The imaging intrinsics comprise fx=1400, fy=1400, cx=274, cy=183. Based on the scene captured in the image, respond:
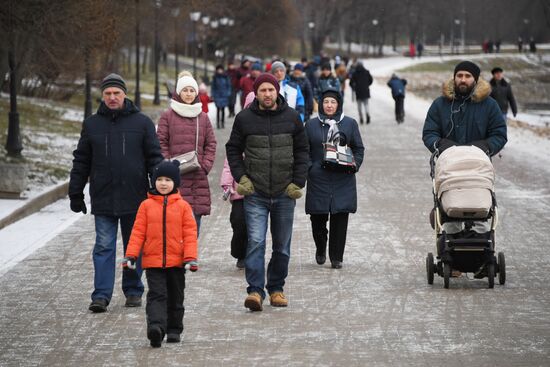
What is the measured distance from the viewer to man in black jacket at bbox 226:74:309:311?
34.8ft

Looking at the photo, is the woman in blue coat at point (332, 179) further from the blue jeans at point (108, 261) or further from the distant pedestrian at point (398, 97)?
the distant pedestrian at point (398, 97)

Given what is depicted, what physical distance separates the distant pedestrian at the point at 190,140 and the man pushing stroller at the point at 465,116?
6.38 ft

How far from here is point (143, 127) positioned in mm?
10945

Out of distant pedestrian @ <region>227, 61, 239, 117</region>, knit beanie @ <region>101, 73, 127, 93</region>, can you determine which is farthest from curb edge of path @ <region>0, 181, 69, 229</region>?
distant pedestrian @ <region>227, 61, 239, 117</region>

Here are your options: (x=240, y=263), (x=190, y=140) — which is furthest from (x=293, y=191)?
(x=240, y=263)

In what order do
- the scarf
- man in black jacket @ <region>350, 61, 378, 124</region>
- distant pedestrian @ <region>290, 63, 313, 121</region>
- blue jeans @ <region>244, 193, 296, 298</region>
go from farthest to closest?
man in black jacket @ <region>350, 61, 378, 124</region>
distant pedestrian @ <region>290, 63, 313, 121</region>
the scarf
blue jeans @ <region>244, 193, 296, 298</region>

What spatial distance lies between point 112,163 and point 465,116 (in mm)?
3208

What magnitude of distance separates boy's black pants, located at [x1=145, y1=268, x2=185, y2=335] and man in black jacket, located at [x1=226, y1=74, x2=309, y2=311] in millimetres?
1189

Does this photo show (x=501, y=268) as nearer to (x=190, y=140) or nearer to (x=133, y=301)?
(x=190, y=140)

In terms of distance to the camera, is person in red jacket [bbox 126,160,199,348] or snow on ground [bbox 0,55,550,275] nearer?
person in red jacket [bbox 126,160,199,348]

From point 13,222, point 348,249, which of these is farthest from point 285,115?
point 13,222

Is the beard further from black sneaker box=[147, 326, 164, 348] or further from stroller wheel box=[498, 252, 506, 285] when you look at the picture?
black sneaker box=[147, 326, 164, 348]

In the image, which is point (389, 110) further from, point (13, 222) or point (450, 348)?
point (450, 348)

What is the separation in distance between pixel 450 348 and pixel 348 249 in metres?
5.23
